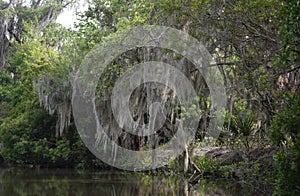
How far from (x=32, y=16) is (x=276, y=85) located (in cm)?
1921

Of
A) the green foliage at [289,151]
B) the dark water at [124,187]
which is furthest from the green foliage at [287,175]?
the dark water at [124,187]

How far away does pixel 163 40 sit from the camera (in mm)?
12539

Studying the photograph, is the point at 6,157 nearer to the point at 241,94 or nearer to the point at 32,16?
the point at 32,16

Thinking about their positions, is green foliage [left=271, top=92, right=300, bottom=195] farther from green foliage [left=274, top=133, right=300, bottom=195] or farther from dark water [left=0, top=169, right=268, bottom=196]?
dark water [left=0, top=169, right=268, bottom=196]

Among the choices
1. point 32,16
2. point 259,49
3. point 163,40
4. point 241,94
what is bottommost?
point 241,94

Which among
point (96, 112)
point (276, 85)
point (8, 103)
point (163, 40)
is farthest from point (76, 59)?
point (276, 85)

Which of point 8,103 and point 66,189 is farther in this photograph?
point 8,103

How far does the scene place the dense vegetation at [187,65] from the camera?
680 cm

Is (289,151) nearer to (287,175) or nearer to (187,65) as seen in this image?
(287,175)

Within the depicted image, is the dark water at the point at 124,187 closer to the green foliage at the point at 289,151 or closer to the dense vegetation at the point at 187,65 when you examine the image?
the dense vegetation at the point at 187,65

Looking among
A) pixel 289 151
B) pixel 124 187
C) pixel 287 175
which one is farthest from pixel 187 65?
pixel 287 175

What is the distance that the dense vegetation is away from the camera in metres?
6.80

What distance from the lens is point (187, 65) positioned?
1275cm

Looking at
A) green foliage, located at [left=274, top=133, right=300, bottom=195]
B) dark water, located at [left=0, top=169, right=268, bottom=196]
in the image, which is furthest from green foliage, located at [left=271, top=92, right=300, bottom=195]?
dark water, located at [left=0, top=169, right=268, bottom=196]
